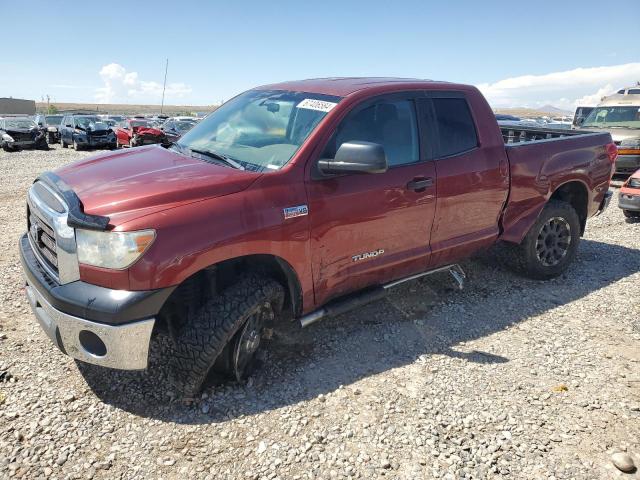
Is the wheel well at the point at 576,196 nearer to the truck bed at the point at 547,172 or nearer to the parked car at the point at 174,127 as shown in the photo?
the truck bed at the point at 547,172

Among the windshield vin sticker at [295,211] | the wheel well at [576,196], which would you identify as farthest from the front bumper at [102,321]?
the wheel well at [576,196]

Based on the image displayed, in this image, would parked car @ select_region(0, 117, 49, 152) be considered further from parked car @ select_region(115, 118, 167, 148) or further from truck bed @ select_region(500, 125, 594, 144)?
truck bed @ select_region(500, 125, 594, 144)

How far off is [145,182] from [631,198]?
7461mm

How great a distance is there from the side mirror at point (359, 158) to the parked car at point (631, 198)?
20.6ft

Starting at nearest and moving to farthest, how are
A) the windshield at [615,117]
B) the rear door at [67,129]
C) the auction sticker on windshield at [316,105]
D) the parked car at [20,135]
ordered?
the auction sticker on windshield at [316,105] < the windshield at [615,117] < the parked car at [20,135] < the rear door at [67,129]

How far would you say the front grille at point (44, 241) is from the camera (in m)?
2.65

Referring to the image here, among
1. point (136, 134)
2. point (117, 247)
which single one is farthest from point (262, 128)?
point (136, 134)

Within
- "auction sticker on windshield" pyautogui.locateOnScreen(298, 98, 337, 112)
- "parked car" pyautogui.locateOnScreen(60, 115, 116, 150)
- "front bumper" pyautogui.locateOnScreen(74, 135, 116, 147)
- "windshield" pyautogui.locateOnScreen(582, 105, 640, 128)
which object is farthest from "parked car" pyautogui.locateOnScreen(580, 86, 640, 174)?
"parked car" pyautogui.locateOnScreen(60, 115, 116, 150)

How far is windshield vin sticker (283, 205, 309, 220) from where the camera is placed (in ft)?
9.20

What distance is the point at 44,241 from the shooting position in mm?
2795

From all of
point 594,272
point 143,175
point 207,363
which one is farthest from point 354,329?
point 594,272

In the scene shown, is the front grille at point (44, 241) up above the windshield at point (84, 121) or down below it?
below

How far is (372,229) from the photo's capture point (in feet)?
10.7

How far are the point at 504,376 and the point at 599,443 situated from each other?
27.6 inches
